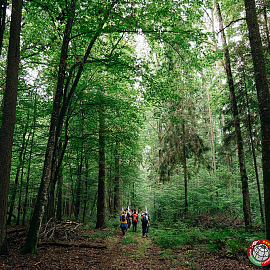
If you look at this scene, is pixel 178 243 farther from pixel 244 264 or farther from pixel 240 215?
pixel 240 215

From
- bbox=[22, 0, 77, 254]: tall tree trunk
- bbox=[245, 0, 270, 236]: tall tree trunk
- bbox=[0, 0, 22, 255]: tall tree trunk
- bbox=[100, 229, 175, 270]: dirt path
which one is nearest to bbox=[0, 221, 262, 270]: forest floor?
bbox=[100, 229, 175, 270]: dirt path

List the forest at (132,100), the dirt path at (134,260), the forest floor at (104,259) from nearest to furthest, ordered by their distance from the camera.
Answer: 1. the forest floor at (104,259)
2. the forest at (132,100)
3. the dirt path at (134,260)

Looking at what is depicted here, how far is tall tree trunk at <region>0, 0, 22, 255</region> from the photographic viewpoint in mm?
5332

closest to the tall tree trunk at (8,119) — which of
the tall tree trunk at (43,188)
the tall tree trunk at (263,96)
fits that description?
the tall tree trunk at (43,188)

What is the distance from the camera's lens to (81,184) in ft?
56.7

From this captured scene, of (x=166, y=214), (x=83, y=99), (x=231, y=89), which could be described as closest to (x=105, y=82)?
(x=83, y=99)

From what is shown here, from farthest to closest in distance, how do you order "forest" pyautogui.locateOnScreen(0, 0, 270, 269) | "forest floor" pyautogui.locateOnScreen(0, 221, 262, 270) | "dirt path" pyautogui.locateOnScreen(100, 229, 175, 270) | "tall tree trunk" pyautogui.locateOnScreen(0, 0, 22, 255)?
"dirt path" pyautogui.locateOnScreen(100, 229, 175, 270)
"forest" pyautogui.locateOnScreen(0, 0, 270, 269)
"tall tree trunk" pyautogui.locateOnScreen(0, 0, 22, 255)
"forest floor" pyautogui.locateOnScreen(0, 221, 262, 270)

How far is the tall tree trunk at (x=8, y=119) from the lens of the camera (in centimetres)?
533

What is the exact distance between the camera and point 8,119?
18.3ft

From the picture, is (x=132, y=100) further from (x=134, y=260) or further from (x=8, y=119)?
(x=134, y=260)

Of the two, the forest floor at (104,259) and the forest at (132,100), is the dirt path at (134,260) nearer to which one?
the forest floor at (104,259)

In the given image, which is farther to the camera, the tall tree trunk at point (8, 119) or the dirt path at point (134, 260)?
the dirt path at point (134, 260)

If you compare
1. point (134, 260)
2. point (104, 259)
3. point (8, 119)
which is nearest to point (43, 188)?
point (8, 119)

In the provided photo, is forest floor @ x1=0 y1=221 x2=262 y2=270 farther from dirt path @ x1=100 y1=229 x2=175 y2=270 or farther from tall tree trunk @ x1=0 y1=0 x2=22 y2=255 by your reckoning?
tall tree trunk @ x1=0 y1=0 x2=22 y2=255
